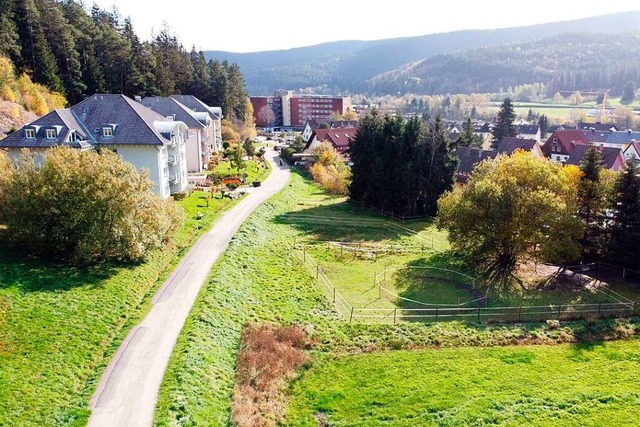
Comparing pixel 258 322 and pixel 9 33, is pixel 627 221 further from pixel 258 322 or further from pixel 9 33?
pixel 9 33

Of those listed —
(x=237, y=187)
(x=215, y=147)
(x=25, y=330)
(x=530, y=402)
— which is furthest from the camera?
(x=215, y=147)

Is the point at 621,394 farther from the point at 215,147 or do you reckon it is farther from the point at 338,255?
the point at 215,147

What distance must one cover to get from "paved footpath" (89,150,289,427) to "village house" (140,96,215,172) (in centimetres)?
2888

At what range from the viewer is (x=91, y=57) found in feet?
257

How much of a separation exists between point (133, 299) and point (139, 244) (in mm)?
4638

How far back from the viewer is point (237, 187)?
200 feet

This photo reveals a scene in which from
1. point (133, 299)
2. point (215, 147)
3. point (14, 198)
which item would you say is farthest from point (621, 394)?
point (215, 147)

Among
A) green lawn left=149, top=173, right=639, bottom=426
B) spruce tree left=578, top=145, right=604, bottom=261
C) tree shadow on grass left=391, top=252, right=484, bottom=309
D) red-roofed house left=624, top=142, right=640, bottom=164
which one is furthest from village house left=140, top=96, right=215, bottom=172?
red-roofed house left=624, top=142, right=640, bottom=164

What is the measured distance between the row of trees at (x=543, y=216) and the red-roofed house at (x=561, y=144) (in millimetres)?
51241

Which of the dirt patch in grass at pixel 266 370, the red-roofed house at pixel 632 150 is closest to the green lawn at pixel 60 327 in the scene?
the dirt patch in grass at pixel 266 370

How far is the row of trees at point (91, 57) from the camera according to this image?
68.7 m

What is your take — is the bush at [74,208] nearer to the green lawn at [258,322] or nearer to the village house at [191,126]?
the green lawn at [258,322]

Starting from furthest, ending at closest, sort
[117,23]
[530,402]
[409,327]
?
[117,23] < [409,327] < [530,402]

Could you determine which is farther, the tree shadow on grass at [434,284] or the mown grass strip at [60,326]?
the tree shadow on grass at [434,284]
